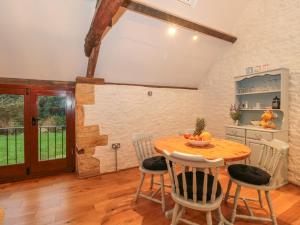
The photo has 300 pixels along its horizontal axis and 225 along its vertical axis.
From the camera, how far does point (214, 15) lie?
3.41m

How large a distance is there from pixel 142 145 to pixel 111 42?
71.4 inches

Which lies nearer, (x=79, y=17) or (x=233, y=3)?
(x=79, y=17)

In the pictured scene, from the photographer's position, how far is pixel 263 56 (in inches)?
138

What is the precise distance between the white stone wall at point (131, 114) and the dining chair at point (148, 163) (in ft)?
3.69

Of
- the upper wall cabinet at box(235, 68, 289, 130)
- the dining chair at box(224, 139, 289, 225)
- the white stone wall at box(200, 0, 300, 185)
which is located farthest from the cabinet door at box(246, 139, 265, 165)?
the dining chair at box(224, 139, 289, 225)

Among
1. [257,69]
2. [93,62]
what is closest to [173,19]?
[93,62]

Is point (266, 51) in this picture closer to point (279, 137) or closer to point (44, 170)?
point (279, 137)

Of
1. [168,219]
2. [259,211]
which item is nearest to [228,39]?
[259,211]

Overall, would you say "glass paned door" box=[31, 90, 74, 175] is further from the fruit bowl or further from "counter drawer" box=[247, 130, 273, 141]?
"counter drawer" box=[247, 130, 273, 141]

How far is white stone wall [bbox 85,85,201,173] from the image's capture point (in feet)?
11.5

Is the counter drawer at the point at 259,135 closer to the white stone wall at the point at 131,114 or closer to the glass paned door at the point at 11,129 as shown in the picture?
the white stone wall at the point at 131,114

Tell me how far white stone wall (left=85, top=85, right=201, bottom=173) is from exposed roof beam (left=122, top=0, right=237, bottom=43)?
57.3 inches

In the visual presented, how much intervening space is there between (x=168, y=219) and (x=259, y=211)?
114 centimetres

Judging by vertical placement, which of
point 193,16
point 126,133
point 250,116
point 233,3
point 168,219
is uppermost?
point 233,3
